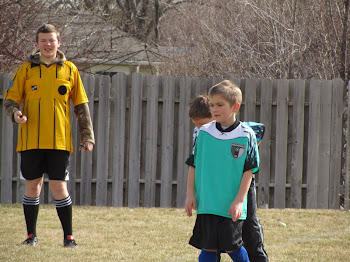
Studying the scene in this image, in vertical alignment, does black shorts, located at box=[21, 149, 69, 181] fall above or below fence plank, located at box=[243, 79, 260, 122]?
below

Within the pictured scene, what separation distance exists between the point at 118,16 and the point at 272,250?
43.1ft

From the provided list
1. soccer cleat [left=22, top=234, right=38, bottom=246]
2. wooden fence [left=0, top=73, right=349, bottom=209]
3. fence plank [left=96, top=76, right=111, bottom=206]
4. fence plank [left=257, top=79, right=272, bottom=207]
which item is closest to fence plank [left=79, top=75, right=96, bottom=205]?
wooden fence [left=0, top=73, right=349, bottom=209]

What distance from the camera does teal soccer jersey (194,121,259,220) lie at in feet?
10.3

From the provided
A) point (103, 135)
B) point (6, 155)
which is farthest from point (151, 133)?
point (6, 155)

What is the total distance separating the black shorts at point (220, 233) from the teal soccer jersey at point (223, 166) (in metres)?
0.05

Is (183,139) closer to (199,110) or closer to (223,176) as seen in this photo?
(199,110)

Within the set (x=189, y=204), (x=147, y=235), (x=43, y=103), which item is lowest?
(x=147, y=235)

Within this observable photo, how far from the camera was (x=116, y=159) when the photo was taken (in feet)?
24.2

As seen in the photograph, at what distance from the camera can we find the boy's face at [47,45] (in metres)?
4.65

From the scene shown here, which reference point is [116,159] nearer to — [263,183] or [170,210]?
[170,210]

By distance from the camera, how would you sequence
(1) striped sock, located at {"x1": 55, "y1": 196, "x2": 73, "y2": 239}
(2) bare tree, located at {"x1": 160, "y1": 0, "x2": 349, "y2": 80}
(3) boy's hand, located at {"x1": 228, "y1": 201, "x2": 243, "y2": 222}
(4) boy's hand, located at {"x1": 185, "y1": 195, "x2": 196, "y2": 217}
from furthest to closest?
(2) bare tree, located at {"x1": 160, "y1": 0, "x2": 349, "y2": 80}, (1) striped sock, located at {"x1": 55, "y1": 196, "x2": 73, "y2": 239}, (4) boy's hand, located at {"x1": 185, "y1": 195, "x2": 196, "y2": 217}, (3) boy's hand, located at {"x1": 228, "y1": 201, "x2": 243, "y2": 222}

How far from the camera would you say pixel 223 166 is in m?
3.16

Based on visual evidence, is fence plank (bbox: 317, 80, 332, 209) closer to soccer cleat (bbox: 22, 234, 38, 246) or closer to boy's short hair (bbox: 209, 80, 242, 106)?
soccer cleat (bbox: 22, 234, 38, 246)

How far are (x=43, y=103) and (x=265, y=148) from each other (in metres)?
3.68
